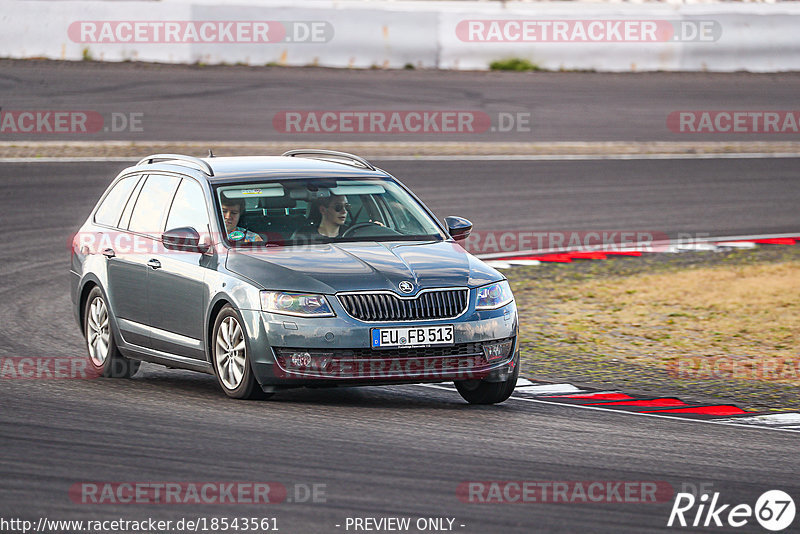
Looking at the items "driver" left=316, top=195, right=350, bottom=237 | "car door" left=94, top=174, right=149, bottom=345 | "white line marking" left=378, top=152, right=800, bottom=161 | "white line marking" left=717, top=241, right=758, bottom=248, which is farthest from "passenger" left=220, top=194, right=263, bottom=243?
"white line marking" left=378, top=152, right=800, bottom=161

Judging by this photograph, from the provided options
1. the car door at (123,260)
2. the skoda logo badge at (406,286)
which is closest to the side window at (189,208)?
the car door at (123,260)

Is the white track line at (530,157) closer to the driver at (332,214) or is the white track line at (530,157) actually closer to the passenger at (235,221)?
the passenger at (235,221)

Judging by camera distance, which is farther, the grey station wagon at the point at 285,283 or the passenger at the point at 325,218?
the passenger at the point at 325,218

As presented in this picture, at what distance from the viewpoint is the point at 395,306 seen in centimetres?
876

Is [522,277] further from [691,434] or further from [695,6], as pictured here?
[695,6]

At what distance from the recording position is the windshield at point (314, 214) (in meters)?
9.62

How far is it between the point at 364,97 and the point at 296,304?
56.0 feet

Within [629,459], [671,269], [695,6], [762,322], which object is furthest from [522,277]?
[695,6]

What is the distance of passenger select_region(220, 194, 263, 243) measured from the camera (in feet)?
31.3

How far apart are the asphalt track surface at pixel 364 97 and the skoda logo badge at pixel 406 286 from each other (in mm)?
14029

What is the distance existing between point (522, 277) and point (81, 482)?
957 centimetres

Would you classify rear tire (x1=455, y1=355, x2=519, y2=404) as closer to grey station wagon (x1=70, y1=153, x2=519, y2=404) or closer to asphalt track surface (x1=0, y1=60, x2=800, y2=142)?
grey station wagon (x1=70, y1=153, x2=519, y2=404)

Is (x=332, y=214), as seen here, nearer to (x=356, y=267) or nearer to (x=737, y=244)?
(x=356, y=267)

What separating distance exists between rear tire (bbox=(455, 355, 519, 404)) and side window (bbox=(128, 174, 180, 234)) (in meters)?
2.52
